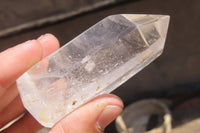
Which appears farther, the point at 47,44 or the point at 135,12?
the point at 135,12

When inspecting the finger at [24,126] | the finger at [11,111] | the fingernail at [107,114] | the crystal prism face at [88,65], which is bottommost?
the finger at [24,126]

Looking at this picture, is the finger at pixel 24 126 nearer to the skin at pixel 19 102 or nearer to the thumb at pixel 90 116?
the skin at pixel 19 102

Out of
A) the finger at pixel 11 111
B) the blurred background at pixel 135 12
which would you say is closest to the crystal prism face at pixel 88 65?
the finger at pixel 11 111

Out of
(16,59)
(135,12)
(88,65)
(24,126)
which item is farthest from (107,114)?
(135,12)

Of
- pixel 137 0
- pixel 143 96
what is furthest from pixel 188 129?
pixel 137 0

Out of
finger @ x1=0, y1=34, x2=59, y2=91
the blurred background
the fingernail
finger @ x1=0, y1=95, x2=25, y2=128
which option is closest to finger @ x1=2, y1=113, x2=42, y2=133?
finger @ x1=0, y1=95, x2=25, y2=128

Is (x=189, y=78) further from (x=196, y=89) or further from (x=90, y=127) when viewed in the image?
(x=90, y=127)

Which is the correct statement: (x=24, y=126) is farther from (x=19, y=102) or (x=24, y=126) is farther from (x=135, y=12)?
(x=135, y=12)
